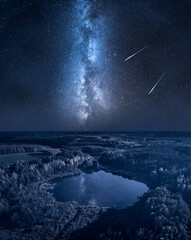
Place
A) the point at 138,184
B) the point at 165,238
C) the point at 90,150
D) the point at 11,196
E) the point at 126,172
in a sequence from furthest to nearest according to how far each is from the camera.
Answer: the point at 90,150, the point at 126,172, the point at 138,184, the point at 11,196, the point at 165,238

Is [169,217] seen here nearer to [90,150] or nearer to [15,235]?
[15,235]

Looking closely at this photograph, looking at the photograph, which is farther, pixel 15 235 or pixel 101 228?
pixel 101 228

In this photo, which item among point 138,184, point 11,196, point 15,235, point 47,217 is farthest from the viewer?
point 138,184

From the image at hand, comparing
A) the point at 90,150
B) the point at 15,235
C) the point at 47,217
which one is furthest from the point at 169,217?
the point at 90,150

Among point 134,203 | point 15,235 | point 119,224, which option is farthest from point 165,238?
point 15,235

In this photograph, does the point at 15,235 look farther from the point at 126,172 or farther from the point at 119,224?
the point at 126,172

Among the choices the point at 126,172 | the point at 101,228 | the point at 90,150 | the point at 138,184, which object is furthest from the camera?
the point at 90,150
